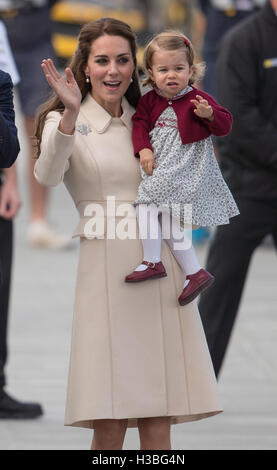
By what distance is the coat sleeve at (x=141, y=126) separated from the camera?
151 inches

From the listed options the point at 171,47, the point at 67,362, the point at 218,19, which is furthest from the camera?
the point at 218,19

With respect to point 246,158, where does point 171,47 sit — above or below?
below

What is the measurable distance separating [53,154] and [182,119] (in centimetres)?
40

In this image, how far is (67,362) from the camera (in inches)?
256

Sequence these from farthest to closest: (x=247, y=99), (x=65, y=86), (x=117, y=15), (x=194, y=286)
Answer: (x=117, y=15) → (x=247, y=99) → (x=194, y=286) → (x=65, y=86)

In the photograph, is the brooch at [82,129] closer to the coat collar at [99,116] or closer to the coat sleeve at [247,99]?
Result: the coat collar at [99,116]

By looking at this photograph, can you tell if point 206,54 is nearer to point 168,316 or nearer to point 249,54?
point 249,54

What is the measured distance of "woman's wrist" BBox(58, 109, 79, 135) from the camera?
371 centimetres

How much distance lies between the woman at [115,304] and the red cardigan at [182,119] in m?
0.09

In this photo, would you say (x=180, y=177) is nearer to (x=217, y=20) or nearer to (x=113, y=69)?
(x=113, y=69)

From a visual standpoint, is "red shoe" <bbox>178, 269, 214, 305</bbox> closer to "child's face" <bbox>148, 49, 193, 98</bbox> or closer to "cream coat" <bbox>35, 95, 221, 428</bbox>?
"cream coat" <bbox>35, 95, 221, 428</bbox>

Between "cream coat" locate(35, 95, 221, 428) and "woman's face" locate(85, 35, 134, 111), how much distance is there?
89 mm

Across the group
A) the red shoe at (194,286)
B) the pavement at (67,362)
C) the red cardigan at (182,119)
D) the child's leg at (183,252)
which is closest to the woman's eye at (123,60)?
the red cardigan at (182,119)

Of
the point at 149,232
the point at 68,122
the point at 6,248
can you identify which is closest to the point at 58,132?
the point at 68,122
